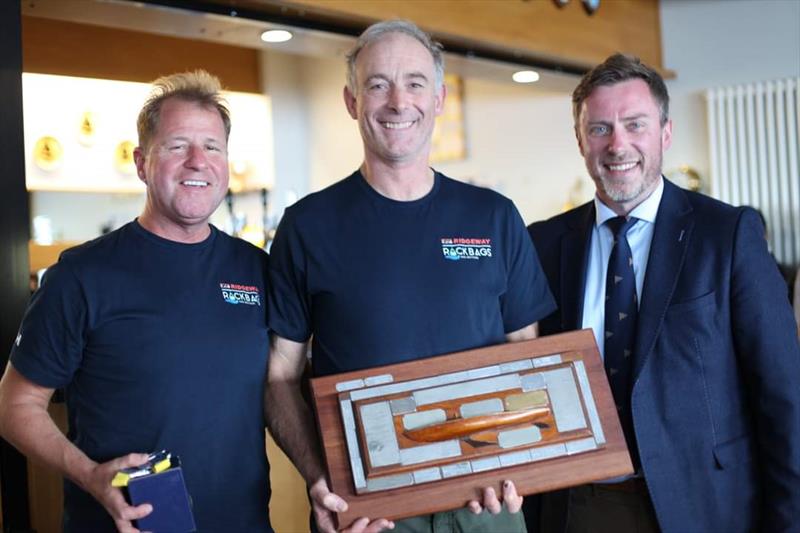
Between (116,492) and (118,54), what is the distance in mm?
6113

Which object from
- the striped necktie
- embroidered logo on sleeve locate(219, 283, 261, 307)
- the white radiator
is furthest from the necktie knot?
the white radiator

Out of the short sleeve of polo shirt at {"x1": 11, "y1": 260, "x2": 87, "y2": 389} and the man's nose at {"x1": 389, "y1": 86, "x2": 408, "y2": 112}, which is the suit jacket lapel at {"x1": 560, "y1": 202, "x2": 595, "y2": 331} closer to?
the man's nose at {"x1": 389, "y1": 86, "x2": 408, "y2": 112}

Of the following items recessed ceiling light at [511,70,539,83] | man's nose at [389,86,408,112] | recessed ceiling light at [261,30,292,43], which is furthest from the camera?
recessed ceiling light at [511,70,539,83]

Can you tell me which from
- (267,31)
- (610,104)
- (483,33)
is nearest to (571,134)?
(483,33)

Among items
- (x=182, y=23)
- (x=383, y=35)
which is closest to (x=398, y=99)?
(x=383, y=35)

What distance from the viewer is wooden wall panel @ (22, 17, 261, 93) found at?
6539 millimetres

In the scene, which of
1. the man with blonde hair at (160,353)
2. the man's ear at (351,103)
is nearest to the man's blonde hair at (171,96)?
the man with blonde hair at (160,353)

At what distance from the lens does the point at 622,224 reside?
87.2 inches

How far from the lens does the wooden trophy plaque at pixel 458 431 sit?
5.76 ft

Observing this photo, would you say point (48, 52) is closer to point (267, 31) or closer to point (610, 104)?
point (267, 31)

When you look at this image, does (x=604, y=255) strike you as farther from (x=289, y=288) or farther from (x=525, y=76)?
(x=525, y=76)

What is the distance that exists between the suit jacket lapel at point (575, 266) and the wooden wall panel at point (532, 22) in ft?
7.86

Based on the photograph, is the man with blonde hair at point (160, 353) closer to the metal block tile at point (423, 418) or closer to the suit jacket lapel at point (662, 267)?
the metal block tile at point (423, 418)

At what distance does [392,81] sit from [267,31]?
9.08 ft
